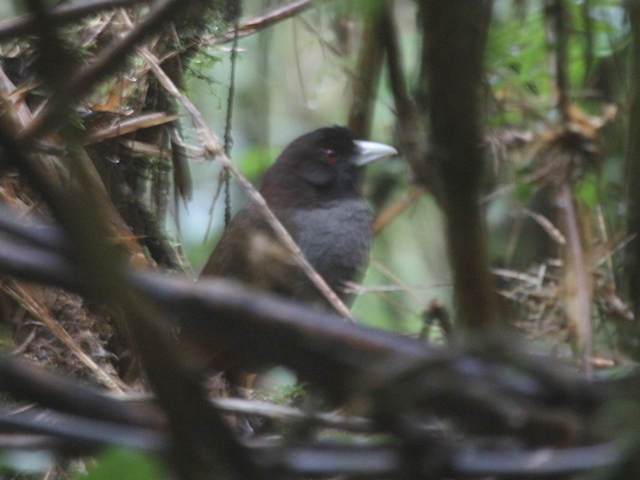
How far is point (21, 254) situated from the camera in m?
0.82

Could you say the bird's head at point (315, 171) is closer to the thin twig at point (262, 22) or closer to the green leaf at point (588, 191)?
the thin twig at point (262, 22)

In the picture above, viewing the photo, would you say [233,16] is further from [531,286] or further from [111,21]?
[531,286]

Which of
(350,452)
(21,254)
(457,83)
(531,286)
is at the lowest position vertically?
(531,286)

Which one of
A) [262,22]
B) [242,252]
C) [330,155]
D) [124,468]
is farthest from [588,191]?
[124,468]

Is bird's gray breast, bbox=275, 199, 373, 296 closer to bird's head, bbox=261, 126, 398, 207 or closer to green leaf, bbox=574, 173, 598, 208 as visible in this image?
bird's head, bbox=261, 126, 398, 207

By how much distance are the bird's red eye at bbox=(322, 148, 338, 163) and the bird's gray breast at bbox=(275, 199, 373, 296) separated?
29 centimetres

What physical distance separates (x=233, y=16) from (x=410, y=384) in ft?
5.24

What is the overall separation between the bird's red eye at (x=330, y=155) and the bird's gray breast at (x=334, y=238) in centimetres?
29

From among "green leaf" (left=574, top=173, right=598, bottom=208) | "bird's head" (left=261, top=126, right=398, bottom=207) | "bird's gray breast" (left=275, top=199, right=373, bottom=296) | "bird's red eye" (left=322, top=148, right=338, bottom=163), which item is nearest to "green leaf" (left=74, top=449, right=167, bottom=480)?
"green leaf" (left=574, top=173, right=598, bottom=208)

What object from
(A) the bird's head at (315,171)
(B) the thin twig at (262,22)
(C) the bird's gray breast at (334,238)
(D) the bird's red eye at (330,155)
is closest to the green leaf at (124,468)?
(B) the thin twig at (262,22)

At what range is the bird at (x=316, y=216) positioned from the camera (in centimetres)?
359

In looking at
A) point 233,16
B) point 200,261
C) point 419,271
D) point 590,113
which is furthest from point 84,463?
point 419,271

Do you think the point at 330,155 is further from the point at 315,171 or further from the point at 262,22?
the point at 262,22

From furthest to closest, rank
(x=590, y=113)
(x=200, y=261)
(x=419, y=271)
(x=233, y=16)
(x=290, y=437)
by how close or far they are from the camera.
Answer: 1. (x=419, y=271)
2. (x=200, y=261)
3. (x=590, y=113)
4. (x=233, y=16)
5. (x=290, y=437)
